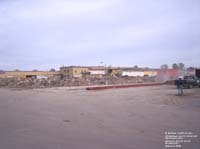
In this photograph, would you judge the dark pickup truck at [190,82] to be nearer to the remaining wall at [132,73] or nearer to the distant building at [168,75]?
the distant building at [168,75]

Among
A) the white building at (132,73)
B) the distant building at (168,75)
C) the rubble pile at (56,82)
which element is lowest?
the rubble pile at (56,82)

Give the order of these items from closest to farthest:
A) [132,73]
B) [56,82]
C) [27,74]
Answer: [56,82], [132,73], [27,74]

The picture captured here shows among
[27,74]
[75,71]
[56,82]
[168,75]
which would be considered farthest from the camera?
[27,74]

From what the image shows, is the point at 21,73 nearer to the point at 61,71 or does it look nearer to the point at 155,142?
the point at 61,71

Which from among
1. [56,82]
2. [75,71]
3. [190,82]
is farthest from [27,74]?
[190,82]

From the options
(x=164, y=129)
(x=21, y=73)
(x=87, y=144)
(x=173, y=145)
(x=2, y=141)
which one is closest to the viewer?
(x=173, y=145)

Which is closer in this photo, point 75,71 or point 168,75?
point 168,75

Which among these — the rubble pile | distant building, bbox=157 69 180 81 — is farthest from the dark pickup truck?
the rubble pile

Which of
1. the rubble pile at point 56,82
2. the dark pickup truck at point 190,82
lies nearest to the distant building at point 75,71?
the rubble pile at point 56,82

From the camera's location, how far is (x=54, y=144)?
306 inches

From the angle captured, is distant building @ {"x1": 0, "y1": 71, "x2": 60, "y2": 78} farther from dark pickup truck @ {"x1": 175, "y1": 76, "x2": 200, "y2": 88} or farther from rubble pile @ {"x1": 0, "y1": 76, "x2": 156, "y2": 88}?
dark pickup truck @ {"x1": 175, "y1": 76, "x2": 200, "y2": 88}

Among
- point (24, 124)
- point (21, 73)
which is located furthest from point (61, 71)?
point (24, 124)

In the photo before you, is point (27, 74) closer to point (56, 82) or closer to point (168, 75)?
point (56, 82)

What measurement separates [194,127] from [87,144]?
447cm
